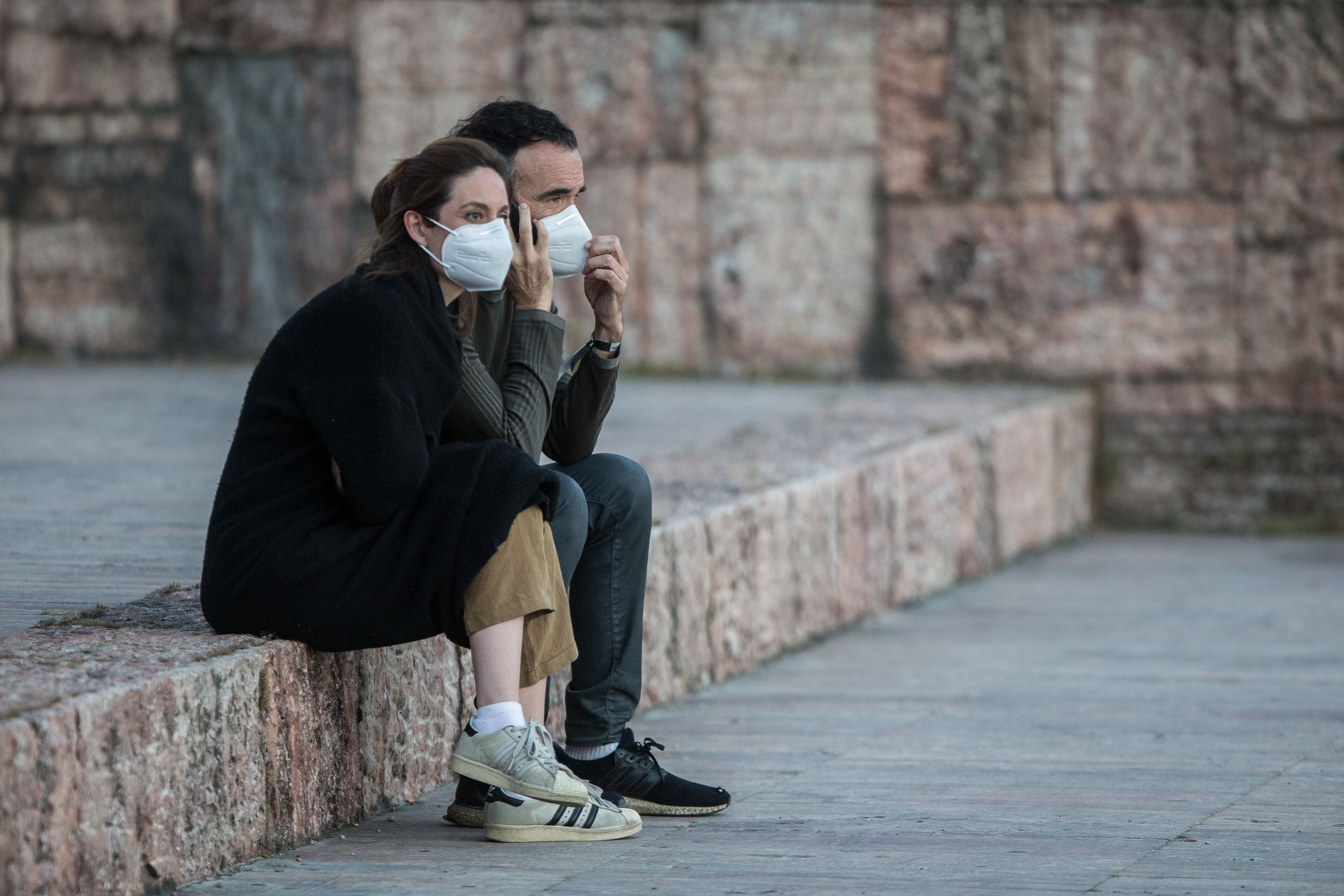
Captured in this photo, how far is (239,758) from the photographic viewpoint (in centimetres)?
292

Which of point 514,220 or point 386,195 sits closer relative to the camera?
point 386,195

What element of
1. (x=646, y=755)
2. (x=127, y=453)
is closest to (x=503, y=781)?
(x=646, y=755)

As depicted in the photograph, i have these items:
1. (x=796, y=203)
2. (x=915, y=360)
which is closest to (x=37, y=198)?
(x=796, y=203)

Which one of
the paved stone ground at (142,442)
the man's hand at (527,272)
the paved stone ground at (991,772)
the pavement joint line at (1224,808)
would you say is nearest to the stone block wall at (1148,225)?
the paved stone ground at (142,442)

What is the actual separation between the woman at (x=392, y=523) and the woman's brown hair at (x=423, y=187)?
0.10m

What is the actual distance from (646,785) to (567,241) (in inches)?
39.8

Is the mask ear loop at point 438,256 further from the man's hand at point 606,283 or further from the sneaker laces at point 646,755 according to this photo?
the sneaker laces at point 646,755

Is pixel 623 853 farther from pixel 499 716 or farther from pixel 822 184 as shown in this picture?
pixel 822 184

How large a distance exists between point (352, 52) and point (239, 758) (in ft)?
19.4

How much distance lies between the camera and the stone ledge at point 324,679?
8.38 ft

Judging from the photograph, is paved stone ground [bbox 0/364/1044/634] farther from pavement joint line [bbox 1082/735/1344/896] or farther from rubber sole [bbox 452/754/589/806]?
pavement joint line [bbox 1082/735/1344/896]

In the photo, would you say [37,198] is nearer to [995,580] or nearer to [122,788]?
[995,580]

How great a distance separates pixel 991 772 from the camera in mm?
3713

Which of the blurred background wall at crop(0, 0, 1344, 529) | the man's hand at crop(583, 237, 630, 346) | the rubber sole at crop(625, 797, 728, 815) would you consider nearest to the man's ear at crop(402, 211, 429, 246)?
the man's hand at crop(583, 237, 630, 346)
